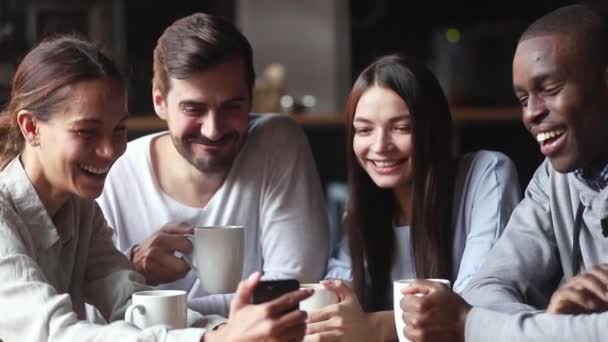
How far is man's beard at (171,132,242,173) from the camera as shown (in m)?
2.12

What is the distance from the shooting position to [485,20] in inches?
214

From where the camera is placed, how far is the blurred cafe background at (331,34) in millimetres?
5401

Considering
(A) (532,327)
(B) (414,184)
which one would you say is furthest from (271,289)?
(B) (414,184)

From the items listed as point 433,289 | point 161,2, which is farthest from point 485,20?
point 433,289

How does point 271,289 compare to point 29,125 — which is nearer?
point 271,289

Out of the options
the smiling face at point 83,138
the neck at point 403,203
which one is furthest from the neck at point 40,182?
the neck at point 403,203

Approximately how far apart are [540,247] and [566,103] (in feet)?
0.97

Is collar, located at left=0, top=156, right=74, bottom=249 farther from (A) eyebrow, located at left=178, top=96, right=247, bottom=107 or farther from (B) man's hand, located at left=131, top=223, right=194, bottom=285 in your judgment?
(A) eyebrow, located at left=178, top=96, right=247, bottom=107

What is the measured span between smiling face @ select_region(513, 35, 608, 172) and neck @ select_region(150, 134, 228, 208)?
32.5 inches

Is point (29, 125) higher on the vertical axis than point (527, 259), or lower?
higher

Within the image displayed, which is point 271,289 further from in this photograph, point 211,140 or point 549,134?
point 211,140

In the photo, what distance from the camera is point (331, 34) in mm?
5484

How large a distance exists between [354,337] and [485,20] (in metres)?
4.12

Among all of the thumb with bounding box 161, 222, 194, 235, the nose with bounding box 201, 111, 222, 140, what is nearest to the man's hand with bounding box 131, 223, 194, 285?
the thumb with bounding box 161, 222, 194, 235
